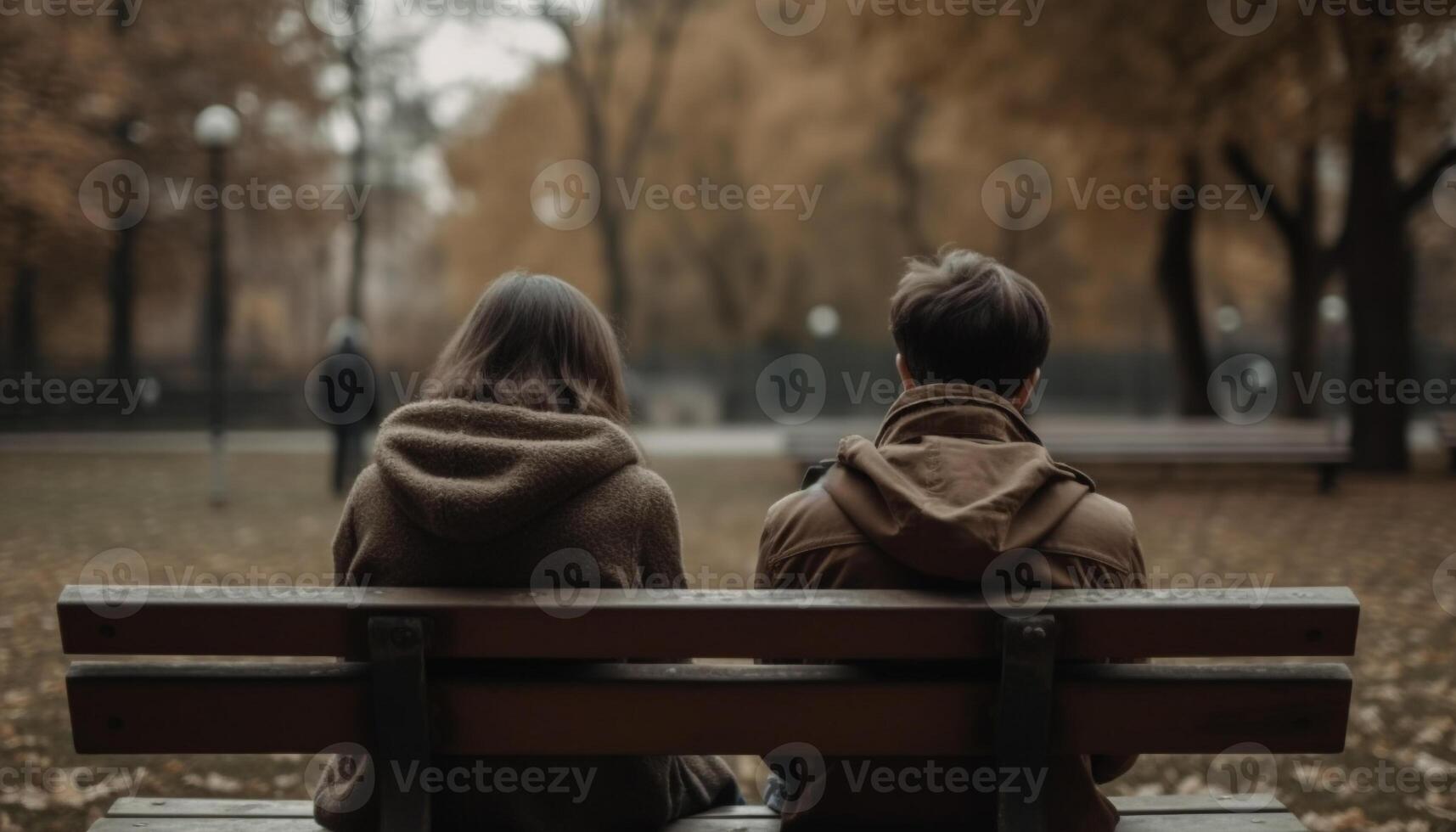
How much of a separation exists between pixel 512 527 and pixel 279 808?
101cm

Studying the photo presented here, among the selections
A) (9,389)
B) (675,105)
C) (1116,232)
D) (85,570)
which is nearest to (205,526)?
(85,570)

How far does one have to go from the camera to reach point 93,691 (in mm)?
2164

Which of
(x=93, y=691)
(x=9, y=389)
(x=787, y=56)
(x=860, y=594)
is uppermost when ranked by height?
(x=787, y=56)

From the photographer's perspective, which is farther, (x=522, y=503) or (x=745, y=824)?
(x=745, y=824)

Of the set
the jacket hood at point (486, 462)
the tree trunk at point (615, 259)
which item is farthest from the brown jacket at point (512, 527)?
the tree trunk at point (615, 259)

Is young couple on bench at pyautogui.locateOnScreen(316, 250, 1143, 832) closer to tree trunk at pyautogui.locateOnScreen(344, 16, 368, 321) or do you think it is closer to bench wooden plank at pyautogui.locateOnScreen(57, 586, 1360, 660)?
bench wooden plank at pyautogui.locateOnScreen(57, 586, 1360, 660)

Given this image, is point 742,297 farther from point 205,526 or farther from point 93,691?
point 93,691

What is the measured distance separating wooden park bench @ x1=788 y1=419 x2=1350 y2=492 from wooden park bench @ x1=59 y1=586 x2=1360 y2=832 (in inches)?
418

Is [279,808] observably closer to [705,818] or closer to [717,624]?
[705,818]

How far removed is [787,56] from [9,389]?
17.3 meters

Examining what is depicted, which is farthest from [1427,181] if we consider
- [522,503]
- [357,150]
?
[357,150]

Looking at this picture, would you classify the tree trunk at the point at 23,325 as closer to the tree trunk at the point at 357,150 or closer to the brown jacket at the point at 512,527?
the tree trunk at the point at 357,150

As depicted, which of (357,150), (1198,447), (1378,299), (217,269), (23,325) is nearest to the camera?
(217,269)

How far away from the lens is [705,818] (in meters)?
2.52
